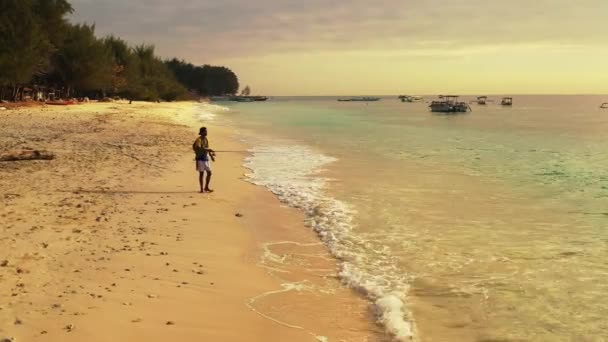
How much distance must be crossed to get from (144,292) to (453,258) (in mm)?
4846

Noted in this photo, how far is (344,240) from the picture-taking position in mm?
9383

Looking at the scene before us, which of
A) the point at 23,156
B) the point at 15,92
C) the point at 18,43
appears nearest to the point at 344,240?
the point at 23,156

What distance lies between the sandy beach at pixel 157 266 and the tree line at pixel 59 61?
126ft

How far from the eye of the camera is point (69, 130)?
25047 millimetres

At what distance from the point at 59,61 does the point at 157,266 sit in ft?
214

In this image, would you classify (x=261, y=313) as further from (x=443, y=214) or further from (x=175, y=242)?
(x=443, y=214)

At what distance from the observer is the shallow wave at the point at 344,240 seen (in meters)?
6.26

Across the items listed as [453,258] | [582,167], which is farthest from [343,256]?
[582,167]

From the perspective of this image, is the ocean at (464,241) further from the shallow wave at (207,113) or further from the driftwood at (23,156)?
the shallow wave at (207,113)

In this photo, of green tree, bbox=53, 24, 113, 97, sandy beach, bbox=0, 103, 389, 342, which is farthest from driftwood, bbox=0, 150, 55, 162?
green tree, bbox=53, 24, 113, 97

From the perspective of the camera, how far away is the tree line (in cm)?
4644

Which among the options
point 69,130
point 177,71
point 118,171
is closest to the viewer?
point 118,171

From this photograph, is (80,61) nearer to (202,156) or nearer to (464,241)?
(202,156)

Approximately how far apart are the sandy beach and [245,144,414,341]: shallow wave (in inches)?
8.4
